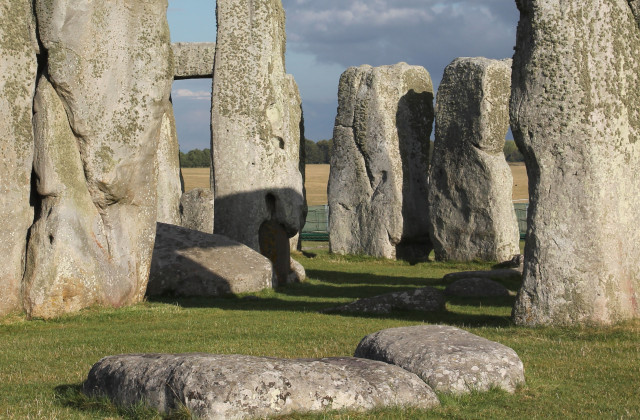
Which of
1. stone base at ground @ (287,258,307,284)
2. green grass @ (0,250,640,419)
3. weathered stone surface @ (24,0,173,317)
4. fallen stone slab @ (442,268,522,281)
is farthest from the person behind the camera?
stone base at ground @ (287,258,307,284)

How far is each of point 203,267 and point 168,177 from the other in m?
8.31

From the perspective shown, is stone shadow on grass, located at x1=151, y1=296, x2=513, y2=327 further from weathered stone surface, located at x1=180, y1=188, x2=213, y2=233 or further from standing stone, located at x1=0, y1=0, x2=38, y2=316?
weathered stone surface, located at x1=180, y1=188, x2=213, y2=233

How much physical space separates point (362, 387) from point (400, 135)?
18.0m

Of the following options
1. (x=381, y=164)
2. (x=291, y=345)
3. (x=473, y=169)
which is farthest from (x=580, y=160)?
(x=381, y=164)

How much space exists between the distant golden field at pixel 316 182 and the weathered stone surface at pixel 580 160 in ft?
128

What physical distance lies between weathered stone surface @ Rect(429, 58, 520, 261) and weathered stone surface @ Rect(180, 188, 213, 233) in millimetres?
5110

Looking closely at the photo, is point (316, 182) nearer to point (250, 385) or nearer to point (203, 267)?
point (203, 267)

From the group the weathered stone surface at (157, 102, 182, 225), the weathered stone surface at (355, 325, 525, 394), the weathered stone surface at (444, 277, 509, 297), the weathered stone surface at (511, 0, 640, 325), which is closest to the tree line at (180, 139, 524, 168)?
the weathered stone surface at (157, 102, 182, 225)

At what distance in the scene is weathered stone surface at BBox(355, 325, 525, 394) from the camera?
6172mm

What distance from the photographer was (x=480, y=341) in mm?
6680

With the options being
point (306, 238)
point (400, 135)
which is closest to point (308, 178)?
point (306, 238)

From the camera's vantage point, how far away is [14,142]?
10.8 metres

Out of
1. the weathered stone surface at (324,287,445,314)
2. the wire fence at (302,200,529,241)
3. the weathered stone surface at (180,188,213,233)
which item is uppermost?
the weathered stone surface at (180,188,213,233)

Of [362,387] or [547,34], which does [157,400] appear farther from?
[547,34]
